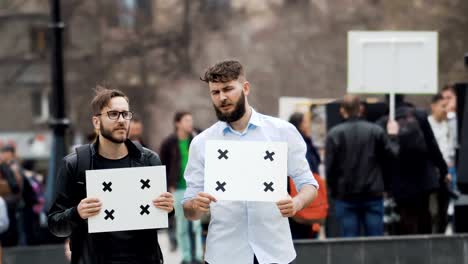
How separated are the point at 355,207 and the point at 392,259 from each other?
1575mm

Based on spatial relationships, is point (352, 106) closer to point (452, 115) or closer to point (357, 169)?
point (357, 169)

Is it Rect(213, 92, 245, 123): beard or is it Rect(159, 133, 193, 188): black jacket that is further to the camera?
Rect(159, 133, 193, 188): black jacket

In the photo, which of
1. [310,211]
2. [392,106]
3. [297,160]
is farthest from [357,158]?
[297,160]

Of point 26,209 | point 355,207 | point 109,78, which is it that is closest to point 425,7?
point 109,78

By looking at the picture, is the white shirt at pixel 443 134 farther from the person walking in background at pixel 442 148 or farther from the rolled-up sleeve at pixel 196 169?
the rolled-up sleeve at pixel 196 169

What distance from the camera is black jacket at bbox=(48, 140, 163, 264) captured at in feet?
25.1

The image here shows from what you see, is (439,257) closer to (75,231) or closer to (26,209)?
(75,231)

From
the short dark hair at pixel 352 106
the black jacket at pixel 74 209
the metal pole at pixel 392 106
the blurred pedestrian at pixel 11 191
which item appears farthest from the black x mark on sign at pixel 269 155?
the blurred pedestrian at pixel 11 191

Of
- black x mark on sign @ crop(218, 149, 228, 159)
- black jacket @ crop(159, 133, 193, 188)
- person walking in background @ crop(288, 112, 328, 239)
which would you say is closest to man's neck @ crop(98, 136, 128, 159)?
black x mark on sign @ crop(218, 149, 228, 159)

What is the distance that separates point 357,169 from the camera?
1367 cm

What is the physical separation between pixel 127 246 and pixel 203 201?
21.7 inches

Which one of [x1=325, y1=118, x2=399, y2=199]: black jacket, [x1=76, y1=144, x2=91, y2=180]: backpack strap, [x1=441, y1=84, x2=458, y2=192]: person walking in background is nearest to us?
[x1=76, y1=144, x2=91, y2=180]: backpack strap

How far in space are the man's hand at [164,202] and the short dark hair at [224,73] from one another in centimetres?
70

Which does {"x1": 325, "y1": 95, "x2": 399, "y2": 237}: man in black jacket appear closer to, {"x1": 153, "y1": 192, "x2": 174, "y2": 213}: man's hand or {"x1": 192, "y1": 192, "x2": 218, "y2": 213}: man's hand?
{"x1": 153, "y1": 192, "x2": 174, "y2": 213}: man's hand
